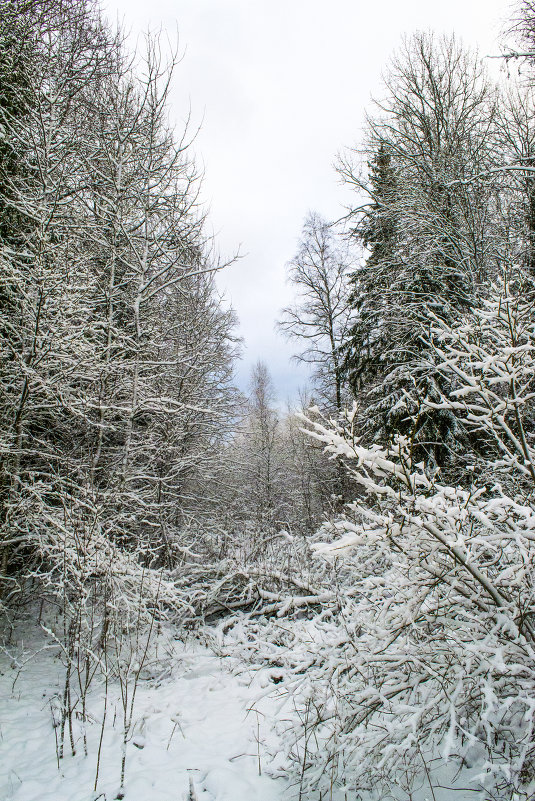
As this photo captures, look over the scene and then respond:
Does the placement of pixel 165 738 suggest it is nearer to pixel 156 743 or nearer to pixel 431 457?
pixel 156 743

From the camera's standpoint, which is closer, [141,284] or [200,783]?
[200,783]

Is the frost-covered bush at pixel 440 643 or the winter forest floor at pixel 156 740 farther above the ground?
the frost-covered bush at pixel 440 643

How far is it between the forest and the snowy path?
0.03 meters

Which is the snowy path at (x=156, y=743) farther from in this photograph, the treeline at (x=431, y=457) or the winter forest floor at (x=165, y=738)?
the treeline at (x=431, y=457)

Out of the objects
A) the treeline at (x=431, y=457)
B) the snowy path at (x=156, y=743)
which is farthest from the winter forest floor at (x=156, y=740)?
the treeline at (x=431, y=457)

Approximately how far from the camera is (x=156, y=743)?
3.70 metres

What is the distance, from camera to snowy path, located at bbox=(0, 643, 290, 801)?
307 cm

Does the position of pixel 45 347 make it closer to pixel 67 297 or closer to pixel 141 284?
pixel 67 297

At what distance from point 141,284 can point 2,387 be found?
2.75 meters

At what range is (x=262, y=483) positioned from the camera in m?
16.6

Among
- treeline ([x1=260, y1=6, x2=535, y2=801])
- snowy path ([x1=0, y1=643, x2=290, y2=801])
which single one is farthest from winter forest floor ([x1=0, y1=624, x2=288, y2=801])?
treeline ([x1=260, y1=6, x2=535, y2=801])

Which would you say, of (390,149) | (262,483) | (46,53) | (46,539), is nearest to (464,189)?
(390,149)

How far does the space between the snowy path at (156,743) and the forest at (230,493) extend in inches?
1.1

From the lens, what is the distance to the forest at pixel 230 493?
93.5 inches
